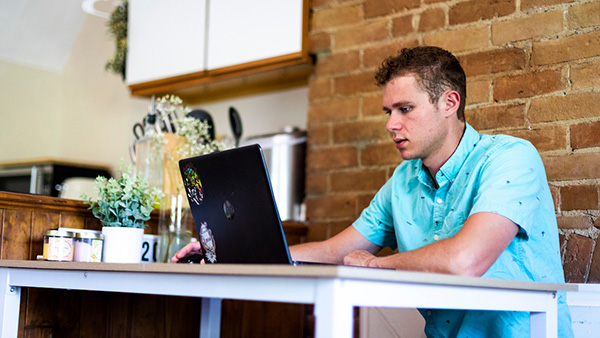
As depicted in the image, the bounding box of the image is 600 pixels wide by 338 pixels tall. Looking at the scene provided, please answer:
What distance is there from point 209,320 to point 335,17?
48.6 inches

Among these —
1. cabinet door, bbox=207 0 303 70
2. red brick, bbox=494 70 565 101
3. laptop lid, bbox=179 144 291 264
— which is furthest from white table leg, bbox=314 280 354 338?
cabinet door, bbox=207 0 303 70

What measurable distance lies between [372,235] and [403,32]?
2.66 ft

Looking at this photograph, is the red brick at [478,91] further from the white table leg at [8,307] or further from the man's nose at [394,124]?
the white table leg at [8,307]

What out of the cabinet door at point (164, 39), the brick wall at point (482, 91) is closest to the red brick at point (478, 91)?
the brick wall at point (482, 91)

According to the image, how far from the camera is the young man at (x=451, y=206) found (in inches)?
54.5

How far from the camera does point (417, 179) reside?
1.87 m

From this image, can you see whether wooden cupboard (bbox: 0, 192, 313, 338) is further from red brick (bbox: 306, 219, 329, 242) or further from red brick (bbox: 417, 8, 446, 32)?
red brick (bbox: 417, 8, 446, 32)

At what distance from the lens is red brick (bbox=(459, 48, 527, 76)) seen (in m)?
2.07

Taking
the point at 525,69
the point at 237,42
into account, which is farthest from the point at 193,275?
the point at 237,42

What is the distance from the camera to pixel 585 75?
1.92 meters

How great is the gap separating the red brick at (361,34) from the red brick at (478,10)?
28 cm

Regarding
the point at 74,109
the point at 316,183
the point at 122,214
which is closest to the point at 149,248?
the point at 122,214

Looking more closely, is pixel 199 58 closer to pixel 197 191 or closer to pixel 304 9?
pixel 304 9

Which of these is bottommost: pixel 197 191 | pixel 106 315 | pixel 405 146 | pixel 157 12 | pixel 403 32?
pixel 106 315
